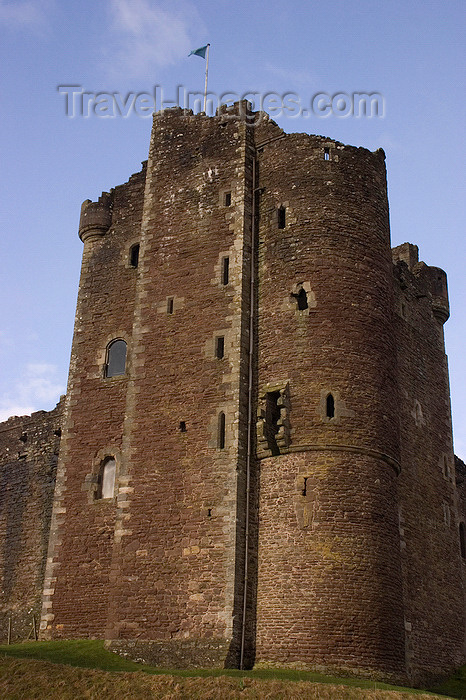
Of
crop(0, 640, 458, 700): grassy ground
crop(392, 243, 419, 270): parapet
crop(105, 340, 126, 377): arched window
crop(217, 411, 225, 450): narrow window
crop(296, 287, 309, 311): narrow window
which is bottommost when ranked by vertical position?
crop(0, 640, 458, 700): grassy ground

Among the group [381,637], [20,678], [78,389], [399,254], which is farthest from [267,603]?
[399,254]

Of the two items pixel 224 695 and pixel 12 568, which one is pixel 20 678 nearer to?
pixel 224 695

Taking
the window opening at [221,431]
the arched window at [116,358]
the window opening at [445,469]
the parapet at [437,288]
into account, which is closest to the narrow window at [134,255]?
the arched window at [116,358]

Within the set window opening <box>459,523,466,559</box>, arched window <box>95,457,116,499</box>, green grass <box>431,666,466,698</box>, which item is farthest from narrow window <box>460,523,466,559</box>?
arched window <box>95,457,116,499</box>

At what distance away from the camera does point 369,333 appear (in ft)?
76.8

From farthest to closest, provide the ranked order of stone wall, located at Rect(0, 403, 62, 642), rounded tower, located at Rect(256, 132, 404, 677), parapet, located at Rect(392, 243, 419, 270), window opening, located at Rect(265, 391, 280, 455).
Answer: parapet, located at Rect(392, 243, 419, 270) < stone wall, located at Rect(0, 403, 62, 642) < window opening, located at Rect(265, 391, 280, 455) < rounded tower, located at Rect(256, 132, 404, 677)

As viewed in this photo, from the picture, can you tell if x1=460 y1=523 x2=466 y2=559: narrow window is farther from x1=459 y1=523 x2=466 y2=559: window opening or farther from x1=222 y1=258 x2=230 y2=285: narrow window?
x1=222 y1=258 x2=230 y2=285: narrow window

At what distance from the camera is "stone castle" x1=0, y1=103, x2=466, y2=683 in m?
20.9

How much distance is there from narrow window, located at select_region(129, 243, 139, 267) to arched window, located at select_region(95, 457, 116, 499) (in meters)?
6.12

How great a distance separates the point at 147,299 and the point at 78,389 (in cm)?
349

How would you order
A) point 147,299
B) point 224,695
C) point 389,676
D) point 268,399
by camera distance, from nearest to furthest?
1. point 224,695
2. point 389,676
3. point 268,399
4. point 147,299

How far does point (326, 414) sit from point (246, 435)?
2.06m

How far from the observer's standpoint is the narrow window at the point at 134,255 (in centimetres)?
2745

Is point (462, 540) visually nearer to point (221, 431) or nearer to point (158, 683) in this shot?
point (221, 431)
